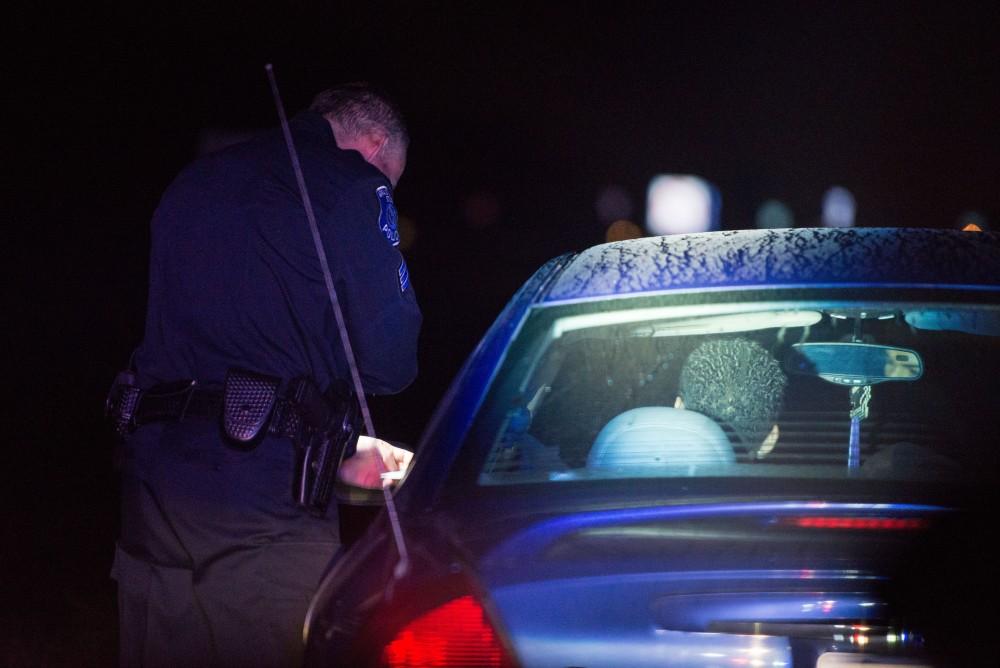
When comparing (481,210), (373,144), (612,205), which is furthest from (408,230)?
(373,144)

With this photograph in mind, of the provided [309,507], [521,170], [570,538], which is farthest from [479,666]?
[521,170]

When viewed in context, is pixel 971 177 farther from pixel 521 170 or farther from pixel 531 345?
pixel 531 345

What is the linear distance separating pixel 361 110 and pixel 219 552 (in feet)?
4.17

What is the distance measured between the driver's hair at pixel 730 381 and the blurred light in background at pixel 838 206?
22443 mm

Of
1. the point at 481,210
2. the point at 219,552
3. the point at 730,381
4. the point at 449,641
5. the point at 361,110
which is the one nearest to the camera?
the point at 449,641

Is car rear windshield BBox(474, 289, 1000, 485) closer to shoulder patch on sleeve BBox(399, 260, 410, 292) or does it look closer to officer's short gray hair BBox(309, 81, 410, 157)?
shoulder patch on sleeve BBox(399, 260, 410, 292)

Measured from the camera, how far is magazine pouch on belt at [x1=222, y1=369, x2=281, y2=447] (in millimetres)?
2887

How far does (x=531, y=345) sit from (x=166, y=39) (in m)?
16.6

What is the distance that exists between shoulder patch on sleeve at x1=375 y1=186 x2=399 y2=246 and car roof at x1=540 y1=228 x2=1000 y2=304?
53 cm

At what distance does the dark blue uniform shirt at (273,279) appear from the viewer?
299 cm

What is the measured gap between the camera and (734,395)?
2975 mm

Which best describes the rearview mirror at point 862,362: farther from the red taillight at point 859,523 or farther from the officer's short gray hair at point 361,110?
the officer's short gray hair at point 361,110

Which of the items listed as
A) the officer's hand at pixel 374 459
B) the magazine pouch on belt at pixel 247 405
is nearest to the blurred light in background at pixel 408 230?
the officer's hand at pixel 374 459

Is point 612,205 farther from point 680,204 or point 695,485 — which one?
point 695,485
